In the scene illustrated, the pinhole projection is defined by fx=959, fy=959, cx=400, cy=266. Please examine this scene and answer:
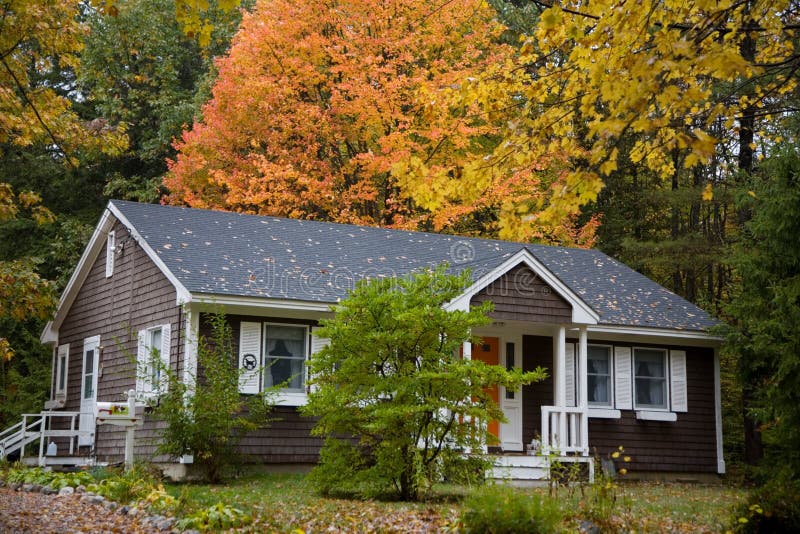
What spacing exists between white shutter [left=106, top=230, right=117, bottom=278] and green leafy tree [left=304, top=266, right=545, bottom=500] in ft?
27.3

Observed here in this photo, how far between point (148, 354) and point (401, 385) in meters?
6.91

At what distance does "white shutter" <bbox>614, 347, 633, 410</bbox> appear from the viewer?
62.1 feet

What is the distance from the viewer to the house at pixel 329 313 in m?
16.2

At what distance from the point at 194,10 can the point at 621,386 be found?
43.9ft

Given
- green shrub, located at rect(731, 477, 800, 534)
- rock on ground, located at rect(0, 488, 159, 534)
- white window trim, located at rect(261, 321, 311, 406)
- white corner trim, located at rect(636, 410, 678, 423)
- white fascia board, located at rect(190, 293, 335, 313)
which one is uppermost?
white fascia board, located at rect(190, 293, 335, 313)

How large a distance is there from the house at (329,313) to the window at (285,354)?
25mm

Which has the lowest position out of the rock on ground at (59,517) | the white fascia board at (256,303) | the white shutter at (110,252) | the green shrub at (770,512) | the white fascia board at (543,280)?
the rock on ground at (59,517)

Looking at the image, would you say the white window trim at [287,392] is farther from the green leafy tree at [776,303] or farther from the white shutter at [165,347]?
the green leafy tree at [776,303]

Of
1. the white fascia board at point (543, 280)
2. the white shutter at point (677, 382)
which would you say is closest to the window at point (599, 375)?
the white shutter at point (677, 382)

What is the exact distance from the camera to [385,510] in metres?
10.7

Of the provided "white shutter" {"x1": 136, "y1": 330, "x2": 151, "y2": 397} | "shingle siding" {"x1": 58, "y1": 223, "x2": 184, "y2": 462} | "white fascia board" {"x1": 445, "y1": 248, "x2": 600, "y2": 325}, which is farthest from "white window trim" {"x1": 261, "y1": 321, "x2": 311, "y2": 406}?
"white fascia board" {"x1": 445, "y1": 248, "x2": 600, "y2": 325}

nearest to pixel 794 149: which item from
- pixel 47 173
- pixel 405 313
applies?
pixel 405 313

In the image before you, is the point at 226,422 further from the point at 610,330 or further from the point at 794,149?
the point at 794,149

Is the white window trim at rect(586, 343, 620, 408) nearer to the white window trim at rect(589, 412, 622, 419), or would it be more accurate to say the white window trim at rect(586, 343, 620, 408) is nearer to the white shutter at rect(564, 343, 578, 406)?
the white window trim at rect(589, 412, 622, 419)
